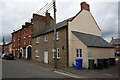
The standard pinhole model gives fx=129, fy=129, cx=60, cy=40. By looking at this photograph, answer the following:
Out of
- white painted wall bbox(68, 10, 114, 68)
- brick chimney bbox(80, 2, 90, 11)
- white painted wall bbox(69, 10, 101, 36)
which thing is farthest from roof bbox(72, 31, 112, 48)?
brick chimney bbox(80, 2, 90, 11)

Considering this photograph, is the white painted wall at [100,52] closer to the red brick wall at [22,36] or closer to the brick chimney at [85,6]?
the brick chimney at [85,6]

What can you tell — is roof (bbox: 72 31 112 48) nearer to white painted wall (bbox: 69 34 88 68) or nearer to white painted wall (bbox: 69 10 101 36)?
white painted wall (bbox: 69 34 88 68)

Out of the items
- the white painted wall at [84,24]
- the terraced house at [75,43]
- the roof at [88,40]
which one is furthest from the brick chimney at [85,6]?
the roof at [88,40]

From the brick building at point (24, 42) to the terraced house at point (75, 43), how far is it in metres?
2.84

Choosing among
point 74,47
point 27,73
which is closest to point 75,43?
point 74,47

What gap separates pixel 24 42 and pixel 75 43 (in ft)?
59.6

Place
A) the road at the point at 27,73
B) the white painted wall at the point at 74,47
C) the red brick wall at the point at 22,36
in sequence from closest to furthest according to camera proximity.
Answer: the road at the point at 27,73 < the white painted wall at the point at 74,47 < the red brick wall at the point at 22,36

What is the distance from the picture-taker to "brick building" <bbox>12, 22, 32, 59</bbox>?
29616 mm

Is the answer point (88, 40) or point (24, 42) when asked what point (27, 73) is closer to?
point (88, 40)

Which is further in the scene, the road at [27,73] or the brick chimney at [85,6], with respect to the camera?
the brick chimney at [85,6]

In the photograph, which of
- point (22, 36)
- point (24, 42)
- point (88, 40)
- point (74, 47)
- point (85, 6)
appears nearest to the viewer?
point (74, 47)

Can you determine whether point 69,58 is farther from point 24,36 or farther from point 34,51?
point 24,36

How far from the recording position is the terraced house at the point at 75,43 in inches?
689

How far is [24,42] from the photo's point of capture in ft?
107
